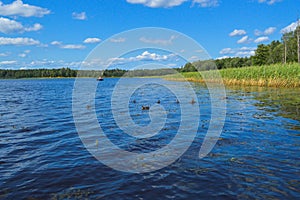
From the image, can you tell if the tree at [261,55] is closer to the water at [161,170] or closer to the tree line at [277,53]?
the tree line at [277,53]

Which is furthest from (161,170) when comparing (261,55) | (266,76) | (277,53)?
(261,55)

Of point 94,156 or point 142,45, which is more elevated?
point 142,45

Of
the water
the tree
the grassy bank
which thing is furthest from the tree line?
the water

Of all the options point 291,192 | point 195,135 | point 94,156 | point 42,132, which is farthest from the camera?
point 42,132

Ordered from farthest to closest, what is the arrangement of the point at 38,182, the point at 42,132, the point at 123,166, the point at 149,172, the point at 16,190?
the point at 42,132 → the point at 123,166 → the point at 149,172 → the point at 38,182 → the point at 16,190

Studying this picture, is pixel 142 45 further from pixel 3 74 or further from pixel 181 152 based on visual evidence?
pixel 3 74

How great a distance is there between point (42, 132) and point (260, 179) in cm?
941

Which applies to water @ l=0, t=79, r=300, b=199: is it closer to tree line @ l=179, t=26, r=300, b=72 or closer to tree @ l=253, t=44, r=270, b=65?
tree line @ l=179, t=26, r=300, b=72

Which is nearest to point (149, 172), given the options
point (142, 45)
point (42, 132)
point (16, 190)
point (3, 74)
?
point (16, 190)

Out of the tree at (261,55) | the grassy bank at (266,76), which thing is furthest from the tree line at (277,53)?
the grassy bank at (266,76)

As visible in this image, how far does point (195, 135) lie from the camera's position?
1010cm

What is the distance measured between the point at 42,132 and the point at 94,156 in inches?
187

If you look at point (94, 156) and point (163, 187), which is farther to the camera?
point (94, 156)

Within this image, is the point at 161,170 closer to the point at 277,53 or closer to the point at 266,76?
the point at 266,76
